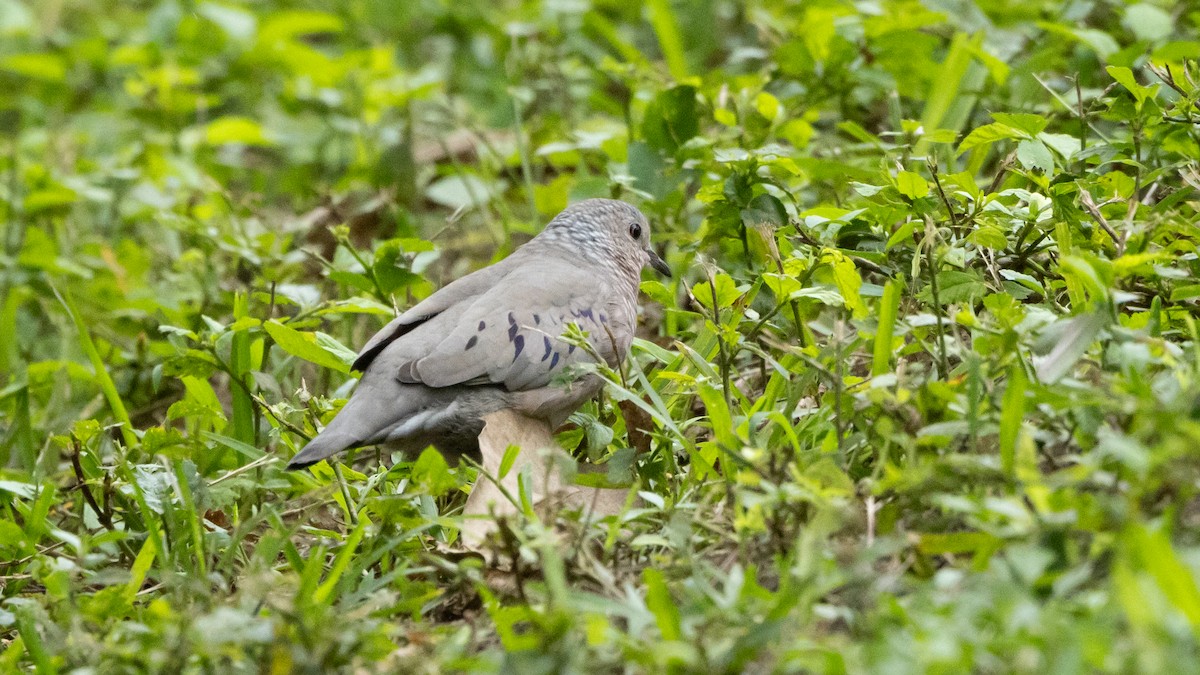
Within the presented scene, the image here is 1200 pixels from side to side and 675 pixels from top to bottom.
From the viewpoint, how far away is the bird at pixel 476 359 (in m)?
3.59

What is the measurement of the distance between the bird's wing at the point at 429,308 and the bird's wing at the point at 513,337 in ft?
0.15

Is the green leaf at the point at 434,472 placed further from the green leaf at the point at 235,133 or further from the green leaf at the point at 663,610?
the green leaf at the point at 235,133

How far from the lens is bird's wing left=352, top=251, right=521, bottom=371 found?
148 inches

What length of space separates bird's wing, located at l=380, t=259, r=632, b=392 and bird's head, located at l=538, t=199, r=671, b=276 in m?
0.37

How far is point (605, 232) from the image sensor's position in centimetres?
446

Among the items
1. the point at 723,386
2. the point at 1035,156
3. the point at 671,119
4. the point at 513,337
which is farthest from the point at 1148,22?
the point at 513,337

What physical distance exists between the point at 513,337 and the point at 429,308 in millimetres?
294

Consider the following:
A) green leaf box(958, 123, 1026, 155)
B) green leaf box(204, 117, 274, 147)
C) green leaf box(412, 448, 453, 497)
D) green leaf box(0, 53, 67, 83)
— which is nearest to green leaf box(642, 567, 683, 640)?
green leaf box(412, 448, 453, 497)

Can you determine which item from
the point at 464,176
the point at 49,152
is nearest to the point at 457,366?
the point at 464,176

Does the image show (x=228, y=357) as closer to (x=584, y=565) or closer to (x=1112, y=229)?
(x=584, y=565)

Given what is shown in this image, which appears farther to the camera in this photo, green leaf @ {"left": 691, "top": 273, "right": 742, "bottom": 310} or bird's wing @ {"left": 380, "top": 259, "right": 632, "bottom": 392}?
bird's wing @ {"left": 380, "top": 259, "right": 632, "bottom": 392}

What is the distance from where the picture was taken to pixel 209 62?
820 cm

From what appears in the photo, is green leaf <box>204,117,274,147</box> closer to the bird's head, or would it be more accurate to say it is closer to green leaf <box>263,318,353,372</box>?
the bird's head

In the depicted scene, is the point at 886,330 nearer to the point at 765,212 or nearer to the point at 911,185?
the point at 911,185
